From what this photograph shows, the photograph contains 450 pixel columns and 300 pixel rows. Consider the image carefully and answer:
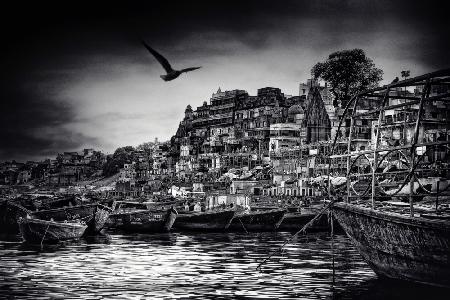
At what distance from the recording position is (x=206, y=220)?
3173cm

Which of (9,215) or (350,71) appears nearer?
(9,215)

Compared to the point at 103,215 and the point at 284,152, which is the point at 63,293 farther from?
the point at 284,152

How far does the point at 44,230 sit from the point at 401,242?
15851 mm

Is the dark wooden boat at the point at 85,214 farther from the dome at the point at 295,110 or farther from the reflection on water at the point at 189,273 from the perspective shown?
the dome at the point at 295,110

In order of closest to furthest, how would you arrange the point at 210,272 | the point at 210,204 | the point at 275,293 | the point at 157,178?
the point at 275,293 < the point at 210,272 < the point at 210,204 < the point at 157,178

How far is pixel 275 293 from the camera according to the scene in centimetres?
1135

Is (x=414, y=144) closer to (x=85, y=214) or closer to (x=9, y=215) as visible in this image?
(x=85, y=214)

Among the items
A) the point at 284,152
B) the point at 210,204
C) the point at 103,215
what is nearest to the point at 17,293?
the point at 103,215

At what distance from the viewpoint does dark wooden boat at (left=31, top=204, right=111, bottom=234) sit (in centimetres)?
2802

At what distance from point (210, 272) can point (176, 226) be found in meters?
18.2

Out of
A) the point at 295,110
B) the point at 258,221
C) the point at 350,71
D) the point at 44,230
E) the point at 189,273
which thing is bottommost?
the point at 189,273

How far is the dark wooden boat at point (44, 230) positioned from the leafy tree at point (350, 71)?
44791 mm

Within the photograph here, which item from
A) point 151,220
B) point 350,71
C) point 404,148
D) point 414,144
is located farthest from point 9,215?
point 350,71

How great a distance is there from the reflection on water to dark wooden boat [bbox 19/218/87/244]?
96 centimetres
